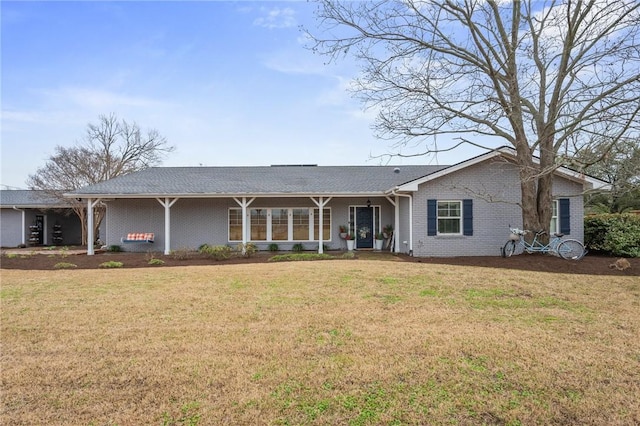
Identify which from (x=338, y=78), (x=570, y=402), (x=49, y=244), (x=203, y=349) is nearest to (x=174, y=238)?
(x=338, y=78)

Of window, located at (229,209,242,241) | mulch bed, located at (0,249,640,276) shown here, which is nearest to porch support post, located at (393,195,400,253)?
mulch bed, located at (0,249,640,276)

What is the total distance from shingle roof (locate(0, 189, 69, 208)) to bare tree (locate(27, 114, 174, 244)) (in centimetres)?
37

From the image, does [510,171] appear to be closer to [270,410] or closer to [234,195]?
[234,195]

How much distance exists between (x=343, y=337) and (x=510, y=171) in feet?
37.8

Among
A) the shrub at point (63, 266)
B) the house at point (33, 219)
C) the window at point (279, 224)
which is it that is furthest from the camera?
the house at point (33, 219)

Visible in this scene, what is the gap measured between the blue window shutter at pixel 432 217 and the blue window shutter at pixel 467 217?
1010mm

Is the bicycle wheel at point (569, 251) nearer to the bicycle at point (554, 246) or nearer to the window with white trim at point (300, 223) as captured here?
the bicycle at point (554, 246)

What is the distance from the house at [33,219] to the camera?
2116 cm

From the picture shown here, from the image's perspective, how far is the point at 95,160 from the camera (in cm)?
2581

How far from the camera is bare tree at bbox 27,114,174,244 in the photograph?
23109 mm

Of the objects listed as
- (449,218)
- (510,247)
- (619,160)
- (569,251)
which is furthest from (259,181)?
(619,160)

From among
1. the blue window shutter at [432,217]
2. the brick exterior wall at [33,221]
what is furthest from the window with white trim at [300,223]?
the brick exterior wall at [33,221]

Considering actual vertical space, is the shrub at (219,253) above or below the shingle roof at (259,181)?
below

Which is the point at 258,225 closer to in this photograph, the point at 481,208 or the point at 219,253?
the point at 219,253
